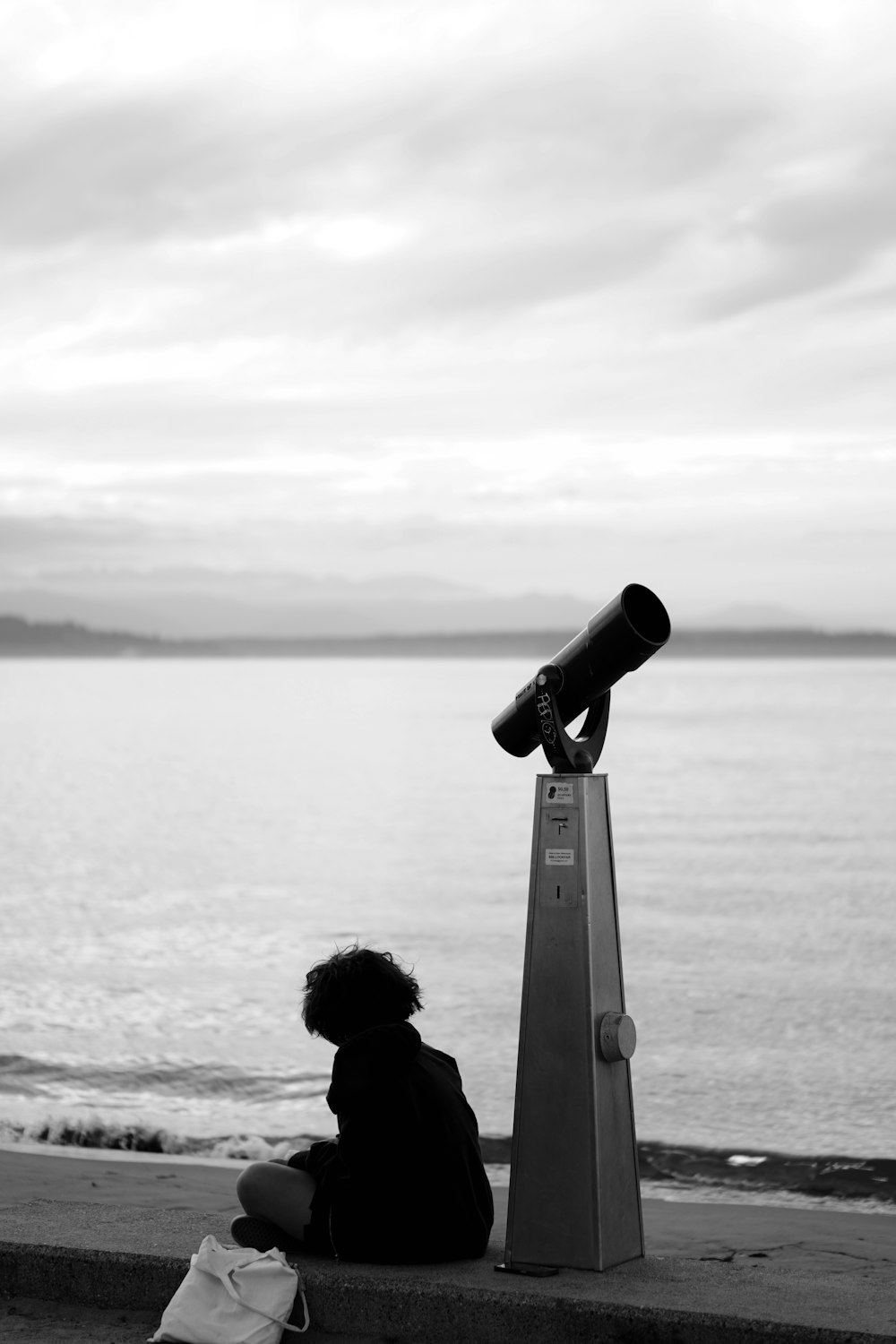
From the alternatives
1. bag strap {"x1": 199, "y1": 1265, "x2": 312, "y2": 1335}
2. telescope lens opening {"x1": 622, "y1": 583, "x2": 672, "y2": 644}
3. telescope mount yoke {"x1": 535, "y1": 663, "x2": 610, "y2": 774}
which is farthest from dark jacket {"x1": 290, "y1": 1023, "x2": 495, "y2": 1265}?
telescope lens opening {"x1": 622, "y1": 583, "x2": 672, "y2": 644}

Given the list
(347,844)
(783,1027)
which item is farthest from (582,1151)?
(347,844)

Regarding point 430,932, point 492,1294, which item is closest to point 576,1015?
point 492,1294

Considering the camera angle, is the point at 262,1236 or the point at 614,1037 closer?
the point at 614,1037

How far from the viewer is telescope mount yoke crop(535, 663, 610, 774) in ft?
13.7

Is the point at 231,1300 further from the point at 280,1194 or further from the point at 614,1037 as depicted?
the point at 614,1037

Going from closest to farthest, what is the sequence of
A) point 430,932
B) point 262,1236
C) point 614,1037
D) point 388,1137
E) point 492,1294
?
point 492,1294 → point 388,1137 → point 614,1037 → point 262,1236 → point 430,932

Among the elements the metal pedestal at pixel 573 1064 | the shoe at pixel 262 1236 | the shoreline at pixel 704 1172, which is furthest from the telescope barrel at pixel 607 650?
the shoreline at pixel 704 1172

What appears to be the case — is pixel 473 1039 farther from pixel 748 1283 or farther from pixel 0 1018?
pixel 748 1283

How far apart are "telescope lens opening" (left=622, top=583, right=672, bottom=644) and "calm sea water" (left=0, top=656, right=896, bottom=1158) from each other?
4.62 metres

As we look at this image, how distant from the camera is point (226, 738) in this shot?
201 ft

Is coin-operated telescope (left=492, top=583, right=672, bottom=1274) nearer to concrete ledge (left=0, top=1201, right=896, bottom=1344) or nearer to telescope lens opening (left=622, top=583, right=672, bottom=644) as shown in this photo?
telescope lens opening (left=622, top=583, right=672, bottom=644)

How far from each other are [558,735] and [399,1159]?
4.03ft

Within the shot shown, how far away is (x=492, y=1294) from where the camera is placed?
147 inches

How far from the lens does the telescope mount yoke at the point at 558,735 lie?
13.7 ft
